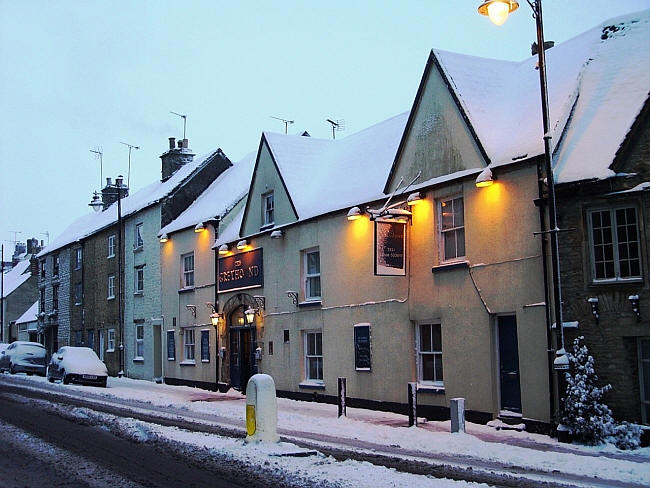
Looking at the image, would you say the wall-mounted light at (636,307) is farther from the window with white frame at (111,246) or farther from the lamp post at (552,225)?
the window with white frame at (111,246)

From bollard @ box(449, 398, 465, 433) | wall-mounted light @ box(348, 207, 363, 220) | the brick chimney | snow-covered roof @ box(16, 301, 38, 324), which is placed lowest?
bollard @ box(449, 398, 465, 433)

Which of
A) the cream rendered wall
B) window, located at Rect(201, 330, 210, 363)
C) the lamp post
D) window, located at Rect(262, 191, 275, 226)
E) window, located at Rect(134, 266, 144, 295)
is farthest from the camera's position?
window, located at Rect(134, 266, 144, 295)

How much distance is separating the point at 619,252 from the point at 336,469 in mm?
6995

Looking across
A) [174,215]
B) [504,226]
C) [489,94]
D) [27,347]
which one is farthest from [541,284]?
[27,347]

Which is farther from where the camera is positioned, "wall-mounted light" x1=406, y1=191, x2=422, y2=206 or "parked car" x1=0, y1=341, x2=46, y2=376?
"parked car" x1=0, y1=341, x2=46, y2=376

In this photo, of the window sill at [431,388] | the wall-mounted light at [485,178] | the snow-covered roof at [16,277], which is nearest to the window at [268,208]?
the window sill at [431,388]

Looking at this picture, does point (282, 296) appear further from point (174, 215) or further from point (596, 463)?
point (596, 463)

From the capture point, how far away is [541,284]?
15.0 m

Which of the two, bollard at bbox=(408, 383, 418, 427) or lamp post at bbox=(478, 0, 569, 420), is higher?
lamp post at bbox=(478, 0, 569, 420)

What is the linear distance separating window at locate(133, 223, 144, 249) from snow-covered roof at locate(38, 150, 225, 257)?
78 cm

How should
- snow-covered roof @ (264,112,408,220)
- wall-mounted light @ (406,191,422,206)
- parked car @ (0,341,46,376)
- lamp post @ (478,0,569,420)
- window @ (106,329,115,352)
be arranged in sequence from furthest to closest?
window @ (106,329,115,352) < parked car @ (0,341,46,376) < snow-covered roof @ (264,112,408,220) < wall-mounted light @ (406,191,422,206) < lamp post @ (478,0,569,420)

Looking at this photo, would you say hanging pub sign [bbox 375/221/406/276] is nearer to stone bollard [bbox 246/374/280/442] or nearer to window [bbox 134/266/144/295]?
stone bollard [bbox 246/374/280/442]

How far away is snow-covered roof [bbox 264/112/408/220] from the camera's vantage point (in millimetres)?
21688

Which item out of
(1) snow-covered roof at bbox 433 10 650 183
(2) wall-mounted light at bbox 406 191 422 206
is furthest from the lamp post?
(2) wall-mounted light at bbox 406 191 422 206
